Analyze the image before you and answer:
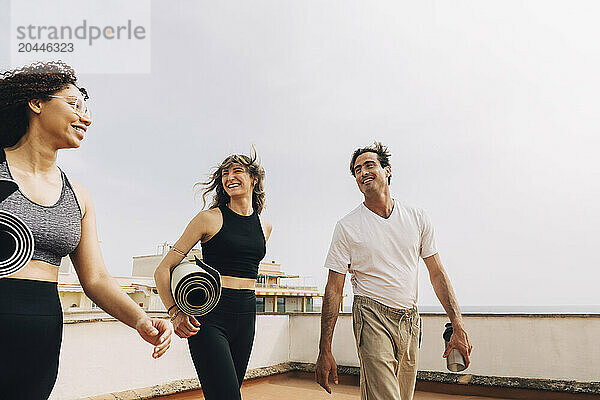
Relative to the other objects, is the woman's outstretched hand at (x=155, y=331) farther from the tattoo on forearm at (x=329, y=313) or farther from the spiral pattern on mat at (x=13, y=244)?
the tattoo on forearm at (x=329, y=313)

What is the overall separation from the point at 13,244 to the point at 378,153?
226cm

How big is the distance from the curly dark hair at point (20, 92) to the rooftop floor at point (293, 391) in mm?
4302

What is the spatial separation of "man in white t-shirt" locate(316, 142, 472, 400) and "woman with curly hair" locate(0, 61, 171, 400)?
1345 millimetres

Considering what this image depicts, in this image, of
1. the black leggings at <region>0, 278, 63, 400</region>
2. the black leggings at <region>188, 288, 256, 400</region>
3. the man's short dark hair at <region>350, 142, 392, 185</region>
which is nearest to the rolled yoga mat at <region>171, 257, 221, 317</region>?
the black leggings at <region>188, 288, 256, 400</region>

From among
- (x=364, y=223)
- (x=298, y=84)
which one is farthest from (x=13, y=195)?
(x=298, y=84)

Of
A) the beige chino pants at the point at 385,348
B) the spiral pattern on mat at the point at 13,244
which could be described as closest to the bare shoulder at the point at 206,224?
the beige chino pants at the point at 385,348

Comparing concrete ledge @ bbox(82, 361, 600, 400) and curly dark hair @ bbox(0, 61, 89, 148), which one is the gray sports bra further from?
concrete ledge @ bbox(82, 361, 600, 400)

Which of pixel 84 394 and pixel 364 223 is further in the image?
pixel 84 394

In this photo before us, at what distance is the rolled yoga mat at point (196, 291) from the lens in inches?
86.8

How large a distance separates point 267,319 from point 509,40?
763 centimetres

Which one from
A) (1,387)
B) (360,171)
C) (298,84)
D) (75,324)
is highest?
(298,84)

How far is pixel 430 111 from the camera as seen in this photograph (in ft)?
42.4

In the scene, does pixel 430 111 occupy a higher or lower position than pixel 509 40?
lower

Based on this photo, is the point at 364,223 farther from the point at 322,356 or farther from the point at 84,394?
the point at 84,394
